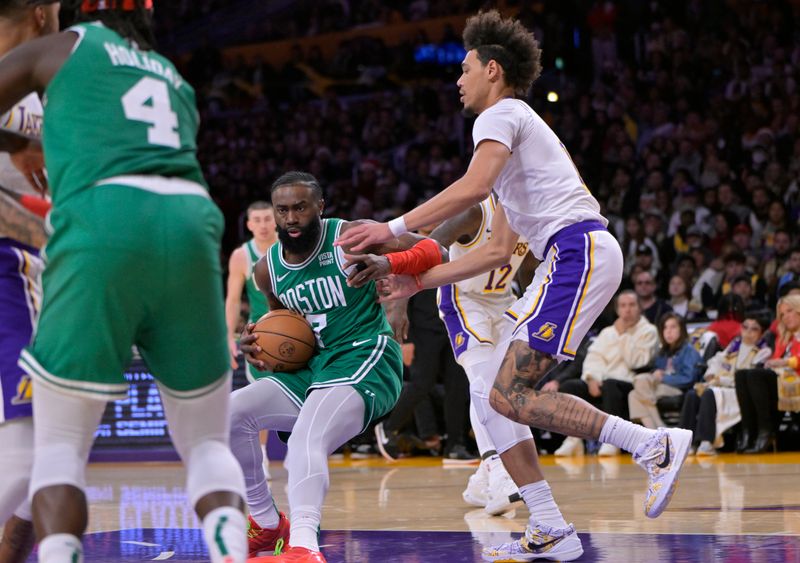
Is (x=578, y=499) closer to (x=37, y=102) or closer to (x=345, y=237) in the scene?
(x=345, y=237)

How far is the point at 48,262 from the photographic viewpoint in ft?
9.63

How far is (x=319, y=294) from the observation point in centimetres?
516

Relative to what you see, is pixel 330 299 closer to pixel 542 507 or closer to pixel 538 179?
pixel 538 179

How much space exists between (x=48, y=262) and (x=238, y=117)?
18.1 meters

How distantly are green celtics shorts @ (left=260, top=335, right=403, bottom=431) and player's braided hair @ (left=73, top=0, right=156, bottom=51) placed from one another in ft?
6.94

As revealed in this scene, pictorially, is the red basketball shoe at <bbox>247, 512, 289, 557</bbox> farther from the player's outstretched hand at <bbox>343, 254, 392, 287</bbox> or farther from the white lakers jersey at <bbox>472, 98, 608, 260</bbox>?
the white lakers jersey at <bbox>472, 98, 608, 260</bbox>

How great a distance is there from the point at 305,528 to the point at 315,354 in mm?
904

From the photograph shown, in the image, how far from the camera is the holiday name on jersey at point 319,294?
5.15m

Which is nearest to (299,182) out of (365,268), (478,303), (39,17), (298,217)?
(298,217)

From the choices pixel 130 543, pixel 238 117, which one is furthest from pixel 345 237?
pixel 238 117

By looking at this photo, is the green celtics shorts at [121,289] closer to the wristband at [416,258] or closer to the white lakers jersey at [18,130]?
the white lakers jersey at [18,130]

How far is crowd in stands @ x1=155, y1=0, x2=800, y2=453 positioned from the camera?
10734mm

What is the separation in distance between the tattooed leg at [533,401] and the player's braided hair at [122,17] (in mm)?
2150

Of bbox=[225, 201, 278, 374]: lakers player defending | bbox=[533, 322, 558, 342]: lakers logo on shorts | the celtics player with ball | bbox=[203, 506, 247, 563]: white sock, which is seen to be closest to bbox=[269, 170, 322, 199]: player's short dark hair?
the celtics player with ball
